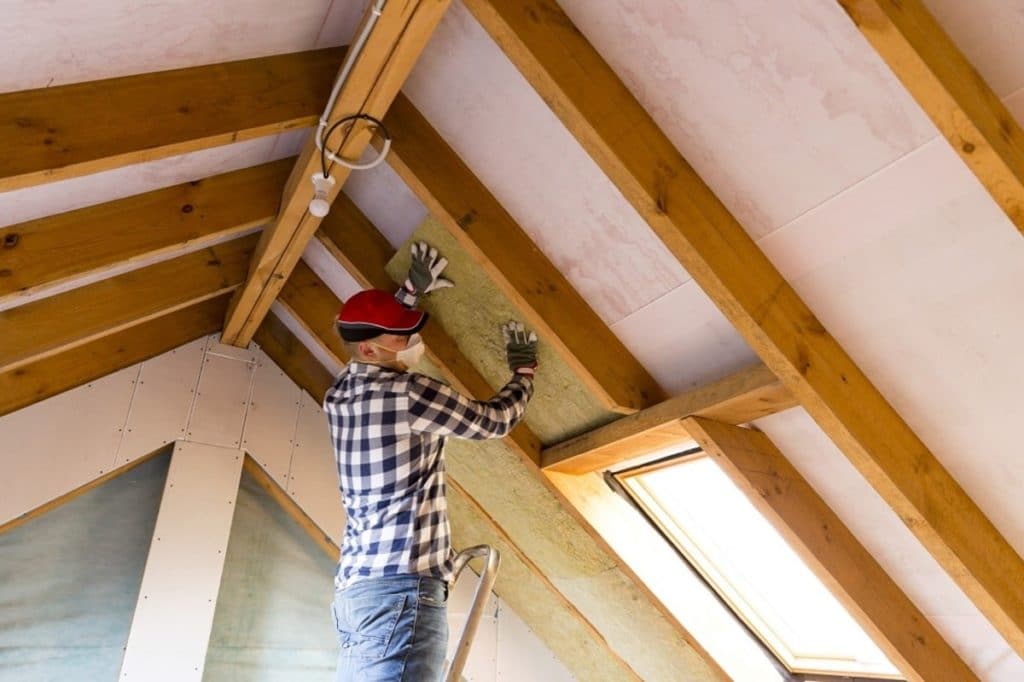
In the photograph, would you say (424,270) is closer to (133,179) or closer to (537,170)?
(537,170)

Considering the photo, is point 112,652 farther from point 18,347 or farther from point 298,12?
point 298,12

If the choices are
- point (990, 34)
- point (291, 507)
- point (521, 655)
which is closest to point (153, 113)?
point (990, 34)

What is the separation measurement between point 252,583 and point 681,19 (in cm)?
297

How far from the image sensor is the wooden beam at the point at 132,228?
1.70 metres

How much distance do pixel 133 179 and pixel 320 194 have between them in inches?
18.3

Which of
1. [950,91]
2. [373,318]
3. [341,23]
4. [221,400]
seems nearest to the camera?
[950,91]

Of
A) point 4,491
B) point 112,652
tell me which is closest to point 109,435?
point 4,491

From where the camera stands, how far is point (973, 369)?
4.64 feet

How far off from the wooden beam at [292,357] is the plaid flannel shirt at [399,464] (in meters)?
1.69

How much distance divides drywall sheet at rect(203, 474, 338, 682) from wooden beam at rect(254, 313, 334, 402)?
1.74 ft

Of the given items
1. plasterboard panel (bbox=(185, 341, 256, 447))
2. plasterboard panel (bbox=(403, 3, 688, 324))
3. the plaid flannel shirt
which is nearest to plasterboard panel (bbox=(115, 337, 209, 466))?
plasterboard panel (bbox=(185, 341, 256, 447))

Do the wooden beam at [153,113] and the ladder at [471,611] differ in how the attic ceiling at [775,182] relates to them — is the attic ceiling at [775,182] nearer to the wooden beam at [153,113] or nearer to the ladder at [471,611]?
the wooden beam at [153,113]

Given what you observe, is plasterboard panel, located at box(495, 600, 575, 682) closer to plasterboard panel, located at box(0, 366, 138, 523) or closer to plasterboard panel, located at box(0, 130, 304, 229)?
plasterboard panel, located at box(0, 366, 138, 523)

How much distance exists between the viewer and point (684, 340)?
193 centimetres
